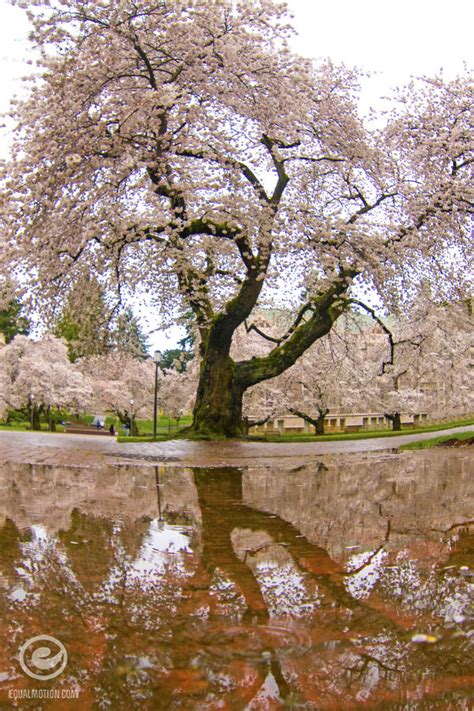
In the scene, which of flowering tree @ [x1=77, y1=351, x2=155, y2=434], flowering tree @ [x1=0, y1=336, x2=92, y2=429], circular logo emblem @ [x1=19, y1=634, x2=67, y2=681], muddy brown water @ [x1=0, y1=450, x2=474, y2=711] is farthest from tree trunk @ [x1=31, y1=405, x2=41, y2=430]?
circular logo emblem @ [x1=19, y1=634, x2=67, y2=681]

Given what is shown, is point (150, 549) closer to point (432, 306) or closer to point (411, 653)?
point (411, 653)

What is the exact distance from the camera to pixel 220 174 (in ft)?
40.2

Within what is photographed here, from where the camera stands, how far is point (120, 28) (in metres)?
9.20

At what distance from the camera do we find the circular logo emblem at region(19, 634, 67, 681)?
77.7 inches

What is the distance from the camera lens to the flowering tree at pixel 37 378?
3512 cm

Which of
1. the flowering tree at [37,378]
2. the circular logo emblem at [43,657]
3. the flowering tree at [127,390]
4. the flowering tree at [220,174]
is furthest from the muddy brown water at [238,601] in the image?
Result: the flowering tree at [127,390]

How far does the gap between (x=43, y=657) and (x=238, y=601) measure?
0.91 m

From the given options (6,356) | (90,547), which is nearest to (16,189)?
(90,547)

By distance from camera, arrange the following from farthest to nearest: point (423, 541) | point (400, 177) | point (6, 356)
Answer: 1. point (6, 356)
2. point (400, 177)
3. point (423, 541)

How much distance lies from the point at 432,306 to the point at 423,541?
13623mm

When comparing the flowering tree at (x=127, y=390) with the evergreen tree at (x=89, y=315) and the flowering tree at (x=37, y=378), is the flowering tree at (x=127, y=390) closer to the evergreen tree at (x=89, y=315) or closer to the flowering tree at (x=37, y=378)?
the flowering tree at (x=37, y=378)

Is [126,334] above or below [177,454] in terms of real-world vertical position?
above

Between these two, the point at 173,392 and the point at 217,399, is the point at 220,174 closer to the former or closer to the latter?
the point at 217,399

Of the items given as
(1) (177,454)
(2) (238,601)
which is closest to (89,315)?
(1) (177,454)
